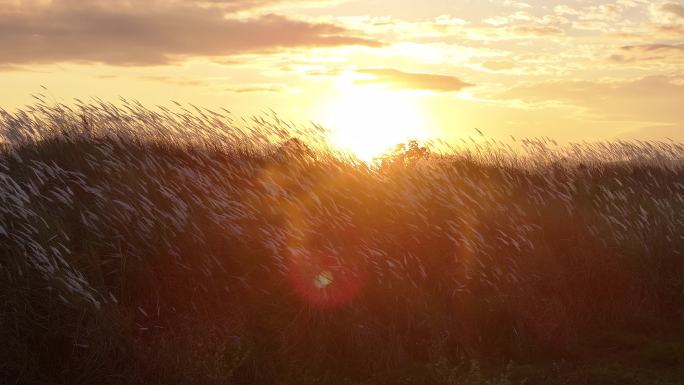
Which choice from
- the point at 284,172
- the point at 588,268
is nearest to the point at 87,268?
the point at 284,172

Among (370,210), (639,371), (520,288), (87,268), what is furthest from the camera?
(370,210)

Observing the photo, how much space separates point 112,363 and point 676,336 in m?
6.83

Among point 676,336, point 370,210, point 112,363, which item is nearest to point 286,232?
point 370,210

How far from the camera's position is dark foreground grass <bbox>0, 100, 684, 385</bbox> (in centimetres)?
625

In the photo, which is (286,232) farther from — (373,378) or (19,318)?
(19,318)

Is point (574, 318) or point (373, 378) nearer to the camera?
point (373, 378)

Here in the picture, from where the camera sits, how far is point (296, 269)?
304 inches

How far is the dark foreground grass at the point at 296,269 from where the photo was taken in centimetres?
625

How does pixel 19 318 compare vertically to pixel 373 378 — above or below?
above

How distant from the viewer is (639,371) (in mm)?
7809

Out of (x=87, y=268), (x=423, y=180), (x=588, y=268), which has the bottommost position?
(x=588, y=268)

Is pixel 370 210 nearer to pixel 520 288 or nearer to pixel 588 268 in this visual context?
pixel 520 288

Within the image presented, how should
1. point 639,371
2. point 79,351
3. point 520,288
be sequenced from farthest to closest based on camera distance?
point 520,288 → point 639,371 → point 79,351

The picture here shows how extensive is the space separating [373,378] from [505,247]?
3.60 meters
